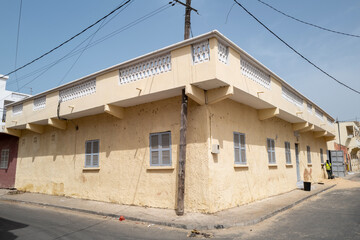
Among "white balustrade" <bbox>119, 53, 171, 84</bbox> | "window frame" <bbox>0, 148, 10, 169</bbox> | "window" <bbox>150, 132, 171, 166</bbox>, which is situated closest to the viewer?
"white balustrade" <bbox>119, 53, 171, 84</bbox>

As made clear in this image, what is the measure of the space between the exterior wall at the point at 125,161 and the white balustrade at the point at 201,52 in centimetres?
151

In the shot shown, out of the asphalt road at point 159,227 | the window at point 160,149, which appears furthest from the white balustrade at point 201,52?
the asphalt road at point 159,227

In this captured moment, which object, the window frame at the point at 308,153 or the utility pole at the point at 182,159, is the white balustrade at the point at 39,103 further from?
the window frame at the point at 308,153

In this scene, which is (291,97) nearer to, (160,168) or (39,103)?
(160,168)

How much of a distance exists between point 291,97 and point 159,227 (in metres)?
10.1

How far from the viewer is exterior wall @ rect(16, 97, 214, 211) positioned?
877 centimetres

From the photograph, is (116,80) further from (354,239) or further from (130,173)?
(354,239)

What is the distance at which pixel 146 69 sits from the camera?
31.4 ft

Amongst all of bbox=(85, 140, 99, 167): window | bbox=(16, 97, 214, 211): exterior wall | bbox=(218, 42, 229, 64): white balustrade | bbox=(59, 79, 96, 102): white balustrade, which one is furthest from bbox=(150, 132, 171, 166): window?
bbox=(59, 79, 96, 102): white balustrade

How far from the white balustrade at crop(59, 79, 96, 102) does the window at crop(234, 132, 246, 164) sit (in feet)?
20.5

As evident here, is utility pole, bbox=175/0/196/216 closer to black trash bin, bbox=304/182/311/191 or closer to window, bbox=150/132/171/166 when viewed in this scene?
window, bbox=150/132/171/166

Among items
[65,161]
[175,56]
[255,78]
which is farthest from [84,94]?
[255,78]

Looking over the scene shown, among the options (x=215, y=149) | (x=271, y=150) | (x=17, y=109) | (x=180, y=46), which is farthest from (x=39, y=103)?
(x=271, y=150)

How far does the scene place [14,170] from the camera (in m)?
16.7
